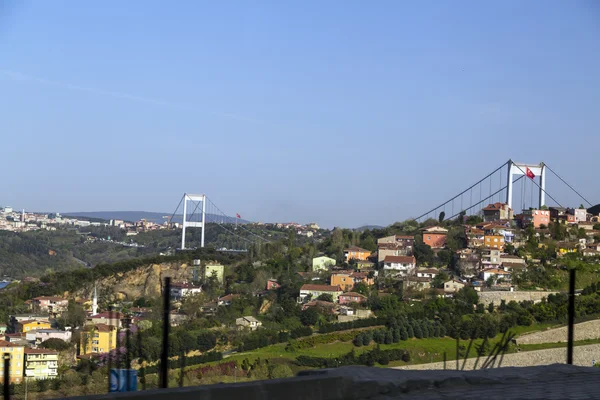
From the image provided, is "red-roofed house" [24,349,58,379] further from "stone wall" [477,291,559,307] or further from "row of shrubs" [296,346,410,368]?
"stone wall" [477,291,559,307]

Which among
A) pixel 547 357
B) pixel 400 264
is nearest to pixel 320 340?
pixel 547 357

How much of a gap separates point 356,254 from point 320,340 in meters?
12.7

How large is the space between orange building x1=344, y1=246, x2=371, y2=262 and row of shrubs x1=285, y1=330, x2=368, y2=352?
11.4 metres

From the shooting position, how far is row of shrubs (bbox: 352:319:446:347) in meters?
13.1

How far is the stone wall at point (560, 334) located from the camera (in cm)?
1409

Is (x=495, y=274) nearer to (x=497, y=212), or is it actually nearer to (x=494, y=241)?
(x=494, y=241)

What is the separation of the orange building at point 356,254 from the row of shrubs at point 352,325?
32.5 feet

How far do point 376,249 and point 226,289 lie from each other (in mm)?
6571

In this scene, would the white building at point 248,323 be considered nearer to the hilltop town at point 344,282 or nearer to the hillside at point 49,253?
the hilltop town at point 344,282

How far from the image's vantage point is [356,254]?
27250mm

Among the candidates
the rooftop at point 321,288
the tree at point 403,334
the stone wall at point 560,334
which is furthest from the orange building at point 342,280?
the tree at point 403,334

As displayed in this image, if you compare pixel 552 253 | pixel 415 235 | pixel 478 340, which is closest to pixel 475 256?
pixel 552 253

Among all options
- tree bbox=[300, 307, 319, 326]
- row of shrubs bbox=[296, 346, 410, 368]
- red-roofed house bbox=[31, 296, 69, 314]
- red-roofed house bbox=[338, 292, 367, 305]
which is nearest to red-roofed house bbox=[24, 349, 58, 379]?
row of shrubs bbox=[296, 346, 410, 368]

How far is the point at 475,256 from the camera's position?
79.2 feet
